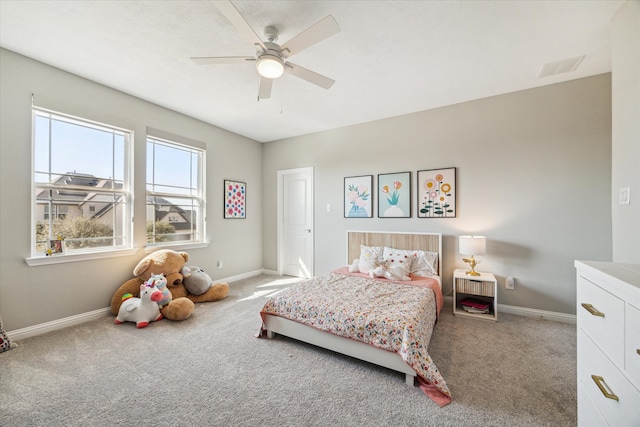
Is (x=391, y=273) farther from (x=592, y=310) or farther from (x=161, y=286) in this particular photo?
(x=161, y=286)

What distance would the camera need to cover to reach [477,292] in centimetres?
287

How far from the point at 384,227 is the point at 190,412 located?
3112 mm

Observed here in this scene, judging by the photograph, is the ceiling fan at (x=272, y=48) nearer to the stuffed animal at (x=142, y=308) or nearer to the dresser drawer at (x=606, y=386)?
the dresser drawer at (x=606, y=386)

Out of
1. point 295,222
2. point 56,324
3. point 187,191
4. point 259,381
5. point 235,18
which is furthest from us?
Result: point 295,222

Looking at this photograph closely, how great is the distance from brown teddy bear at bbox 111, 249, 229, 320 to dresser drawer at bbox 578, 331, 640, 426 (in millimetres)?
3241

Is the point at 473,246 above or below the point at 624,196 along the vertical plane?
below

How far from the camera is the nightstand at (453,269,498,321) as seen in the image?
111 inches

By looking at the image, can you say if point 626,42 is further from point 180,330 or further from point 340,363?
point 180,330

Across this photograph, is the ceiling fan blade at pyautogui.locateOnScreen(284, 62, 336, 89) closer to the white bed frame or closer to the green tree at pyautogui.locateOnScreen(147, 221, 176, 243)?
the white bed frame

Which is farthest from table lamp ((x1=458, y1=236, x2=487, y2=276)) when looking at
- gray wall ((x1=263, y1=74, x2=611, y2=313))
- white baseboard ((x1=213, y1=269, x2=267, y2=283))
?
white baseboard ((x1=213, y1=269, x2=267, y2=283))

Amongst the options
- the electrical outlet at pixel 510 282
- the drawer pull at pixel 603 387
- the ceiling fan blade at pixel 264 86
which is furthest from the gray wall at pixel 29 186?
the electrical outlet at pixel 510 282

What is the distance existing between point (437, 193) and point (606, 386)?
9.08 ft

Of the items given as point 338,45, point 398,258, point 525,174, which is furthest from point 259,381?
point 525,174

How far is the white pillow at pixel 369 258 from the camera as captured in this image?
3.31m
